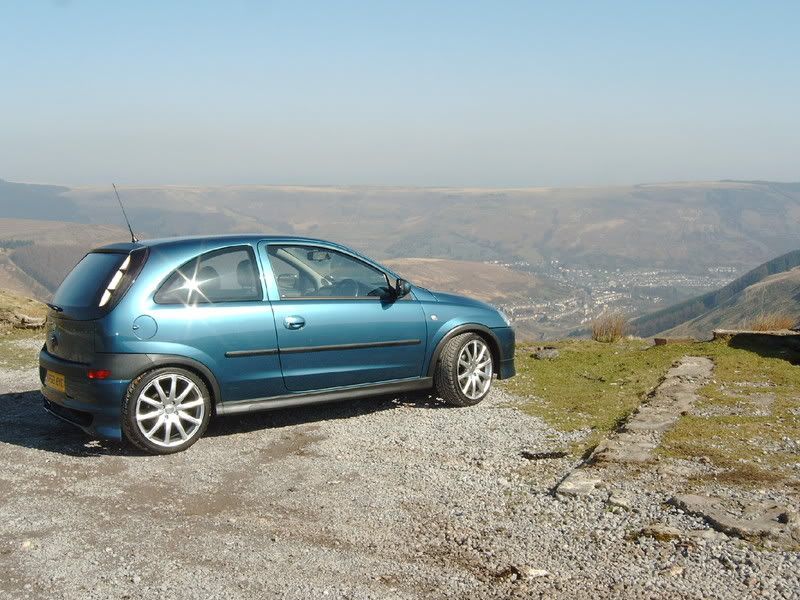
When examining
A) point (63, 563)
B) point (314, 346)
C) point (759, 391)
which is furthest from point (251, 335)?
point (759, 391)

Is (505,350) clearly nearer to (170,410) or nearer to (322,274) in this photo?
(322,274)

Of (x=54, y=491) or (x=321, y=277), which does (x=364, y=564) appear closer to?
(x=54, y=491)

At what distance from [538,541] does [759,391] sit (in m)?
5.17

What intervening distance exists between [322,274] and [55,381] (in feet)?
8.08

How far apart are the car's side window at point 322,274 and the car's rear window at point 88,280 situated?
1361 mm

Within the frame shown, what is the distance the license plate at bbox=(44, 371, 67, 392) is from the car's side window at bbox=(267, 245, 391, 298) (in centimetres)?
192

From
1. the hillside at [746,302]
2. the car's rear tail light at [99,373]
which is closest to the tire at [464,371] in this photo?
the car's rear tail light at [99,373]

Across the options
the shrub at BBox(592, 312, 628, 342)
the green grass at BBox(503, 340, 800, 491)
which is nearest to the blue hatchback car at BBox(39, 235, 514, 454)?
the green grass at BBox(503, 340, 800, 491)

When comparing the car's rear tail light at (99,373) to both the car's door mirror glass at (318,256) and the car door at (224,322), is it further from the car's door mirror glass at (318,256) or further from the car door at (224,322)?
the car's door mirror glass at (318,256)

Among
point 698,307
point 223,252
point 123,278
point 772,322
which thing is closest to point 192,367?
point 123,278

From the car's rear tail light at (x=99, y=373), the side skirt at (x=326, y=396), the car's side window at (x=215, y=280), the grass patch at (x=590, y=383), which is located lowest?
the grass patch at (x=590, y=383)

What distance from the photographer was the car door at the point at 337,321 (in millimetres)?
7336

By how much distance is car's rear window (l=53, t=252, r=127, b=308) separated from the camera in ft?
22.4

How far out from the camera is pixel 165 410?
6738 mm
